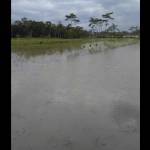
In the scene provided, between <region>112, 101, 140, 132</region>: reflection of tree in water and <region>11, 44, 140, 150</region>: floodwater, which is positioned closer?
<region>11, 44, 140, 150</region>: floodwater

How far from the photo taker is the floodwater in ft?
7.10

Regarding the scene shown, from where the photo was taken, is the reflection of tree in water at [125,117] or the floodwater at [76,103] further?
the reflection of tree in water at [125,117]

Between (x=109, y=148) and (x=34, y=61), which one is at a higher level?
(x=34, y=61)

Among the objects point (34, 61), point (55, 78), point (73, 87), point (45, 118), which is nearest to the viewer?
point (45, 118)

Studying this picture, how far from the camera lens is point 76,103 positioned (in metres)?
3.27

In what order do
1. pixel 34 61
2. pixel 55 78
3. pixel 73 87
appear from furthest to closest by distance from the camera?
1. pixel 34 61
2. pixel 55 78
3. pixel 73 87

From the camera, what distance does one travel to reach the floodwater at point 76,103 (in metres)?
2.16

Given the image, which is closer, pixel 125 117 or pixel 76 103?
pixel 125 117

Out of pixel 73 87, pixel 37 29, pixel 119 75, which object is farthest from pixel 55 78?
pixel 37 29

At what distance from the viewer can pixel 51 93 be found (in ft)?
13.3
